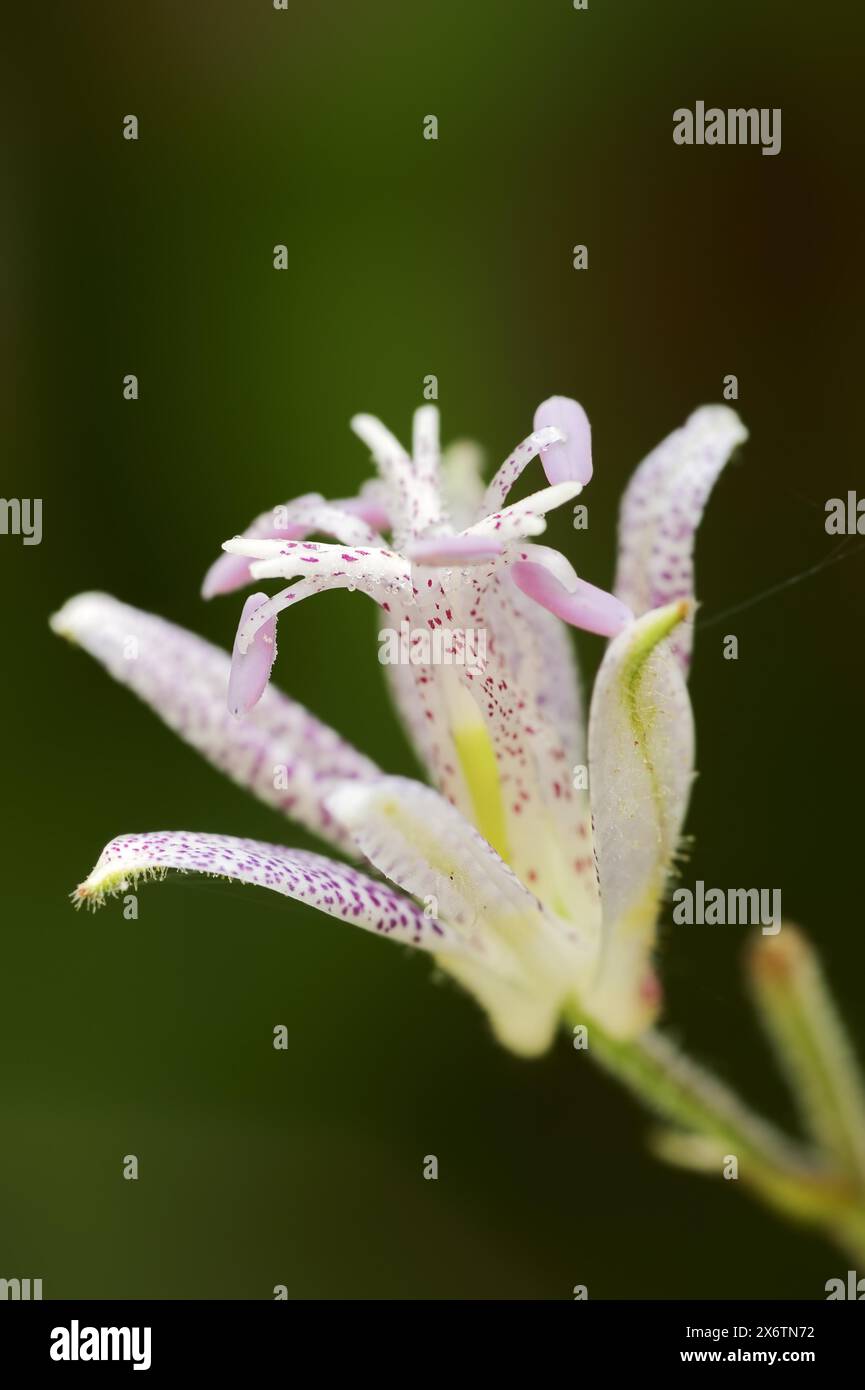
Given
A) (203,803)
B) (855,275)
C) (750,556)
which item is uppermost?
(855,275)

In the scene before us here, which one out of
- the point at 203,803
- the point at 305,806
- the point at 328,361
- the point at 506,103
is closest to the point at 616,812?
the point at 305,806

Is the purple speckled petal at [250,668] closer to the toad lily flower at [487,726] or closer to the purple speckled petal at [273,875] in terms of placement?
the toad lily flower at [487,726]

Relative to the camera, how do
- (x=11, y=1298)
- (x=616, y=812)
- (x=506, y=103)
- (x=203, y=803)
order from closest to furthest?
1. (x=616, y=812)
2. (x=11, y=1298)
3. (x=203, y=803)
4. (x=506, y=103)

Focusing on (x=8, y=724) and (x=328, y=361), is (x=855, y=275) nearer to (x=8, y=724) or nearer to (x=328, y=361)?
(x=328, y=361)

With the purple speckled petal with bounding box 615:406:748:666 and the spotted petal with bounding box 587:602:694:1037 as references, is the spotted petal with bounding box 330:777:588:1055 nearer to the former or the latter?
the spotted petal with bounding box 587:602:694:1037
